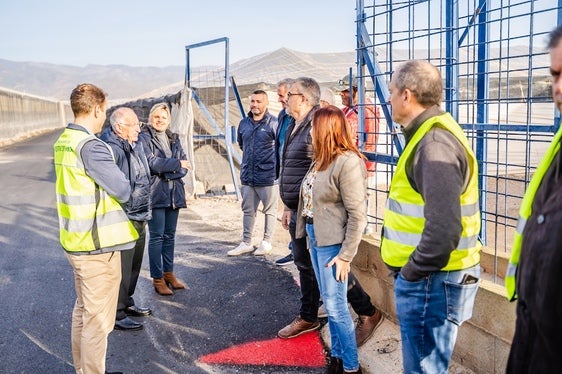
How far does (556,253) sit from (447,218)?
68cm

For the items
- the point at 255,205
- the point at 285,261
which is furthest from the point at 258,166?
the point at 285,261

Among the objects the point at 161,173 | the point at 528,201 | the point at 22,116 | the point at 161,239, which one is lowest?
the point at 161,239

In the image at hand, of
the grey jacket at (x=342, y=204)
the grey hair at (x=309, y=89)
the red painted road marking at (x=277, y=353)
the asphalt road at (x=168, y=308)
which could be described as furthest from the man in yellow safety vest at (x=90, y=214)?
the grey hair at (x=309, y=89)

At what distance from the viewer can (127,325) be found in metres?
4.31

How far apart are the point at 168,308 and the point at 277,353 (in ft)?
4.55

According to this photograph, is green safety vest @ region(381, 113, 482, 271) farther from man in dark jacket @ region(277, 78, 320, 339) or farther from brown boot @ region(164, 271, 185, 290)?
brown boot @ region(164, 271, 185, 290)

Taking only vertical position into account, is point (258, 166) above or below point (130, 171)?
below

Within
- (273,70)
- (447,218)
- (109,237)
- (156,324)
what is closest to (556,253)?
(447,218)

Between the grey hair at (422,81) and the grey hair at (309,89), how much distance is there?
1.65m

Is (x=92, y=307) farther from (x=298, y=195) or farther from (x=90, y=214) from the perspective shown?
(x=298, y=195)

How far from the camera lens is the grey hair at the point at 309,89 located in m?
3.88

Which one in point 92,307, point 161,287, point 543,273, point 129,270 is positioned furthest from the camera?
point 161,287

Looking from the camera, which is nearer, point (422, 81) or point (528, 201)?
point (528, 201)

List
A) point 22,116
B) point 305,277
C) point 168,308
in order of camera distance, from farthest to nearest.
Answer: point 22,116 → point 168,308 → point 305,277
